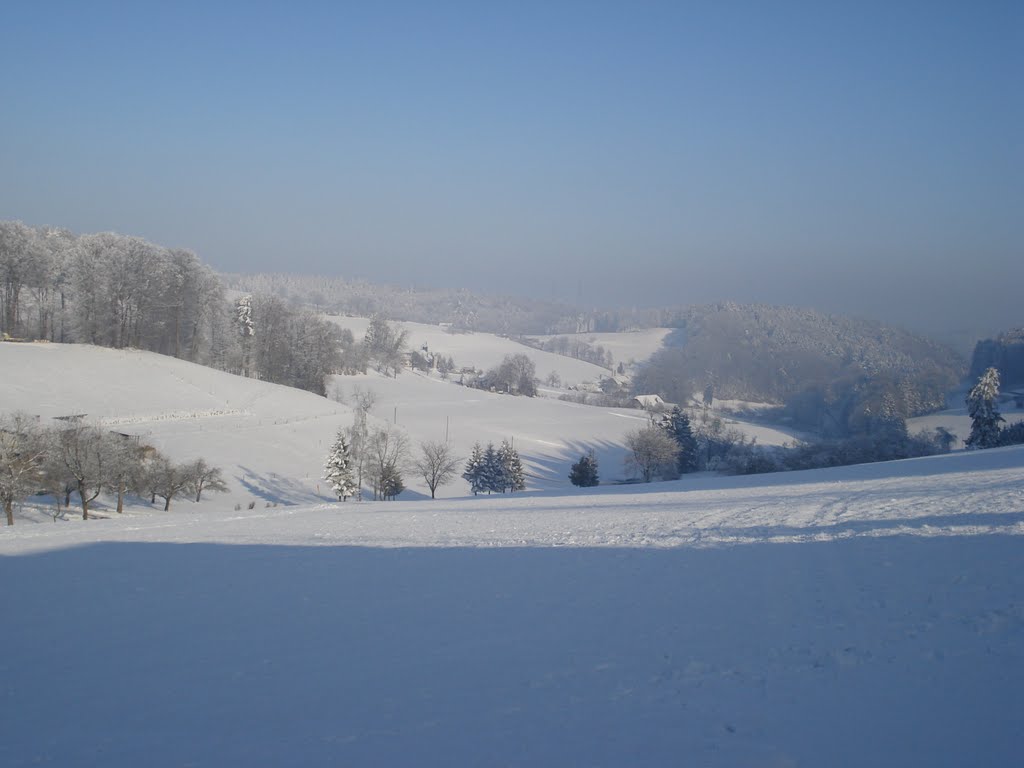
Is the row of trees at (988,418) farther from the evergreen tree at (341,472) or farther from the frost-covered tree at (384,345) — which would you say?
the frost-covered tree at (384,345)

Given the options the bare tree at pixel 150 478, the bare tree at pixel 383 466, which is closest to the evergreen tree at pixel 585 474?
the bare tree at pixel 383 466

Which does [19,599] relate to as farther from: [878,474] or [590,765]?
[878,474]

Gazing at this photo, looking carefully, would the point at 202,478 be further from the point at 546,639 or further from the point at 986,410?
the point at 986,410

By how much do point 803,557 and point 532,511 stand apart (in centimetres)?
1166

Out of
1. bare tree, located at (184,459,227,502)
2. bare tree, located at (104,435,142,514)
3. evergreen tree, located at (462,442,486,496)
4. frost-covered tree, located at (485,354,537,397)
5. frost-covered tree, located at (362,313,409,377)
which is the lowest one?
evergreen tree, located at (462,442,486,496)

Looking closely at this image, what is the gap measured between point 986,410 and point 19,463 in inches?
2374

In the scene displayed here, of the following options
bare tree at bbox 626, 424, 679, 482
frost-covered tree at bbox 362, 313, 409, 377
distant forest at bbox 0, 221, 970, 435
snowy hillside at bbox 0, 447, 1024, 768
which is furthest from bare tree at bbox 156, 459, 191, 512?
frost-covered tree at bbox 362, 313, 409, 377

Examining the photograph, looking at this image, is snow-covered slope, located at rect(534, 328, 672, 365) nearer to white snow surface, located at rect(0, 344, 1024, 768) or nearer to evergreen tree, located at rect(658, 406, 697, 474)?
evergreen tree, located at rect(658, 406, 697, 474)

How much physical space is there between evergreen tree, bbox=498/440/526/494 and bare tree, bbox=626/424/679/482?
1096 cm

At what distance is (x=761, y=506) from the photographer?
674 inches

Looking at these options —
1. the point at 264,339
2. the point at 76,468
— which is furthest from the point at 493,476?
the point at 264,339

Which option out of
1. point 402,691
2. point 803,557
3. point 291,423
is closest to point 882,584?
point 803,557

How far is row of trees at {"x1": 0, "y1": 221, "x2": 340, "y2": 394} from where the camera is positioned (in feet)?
199

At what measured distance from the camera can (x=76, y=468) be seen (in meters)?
29.2
